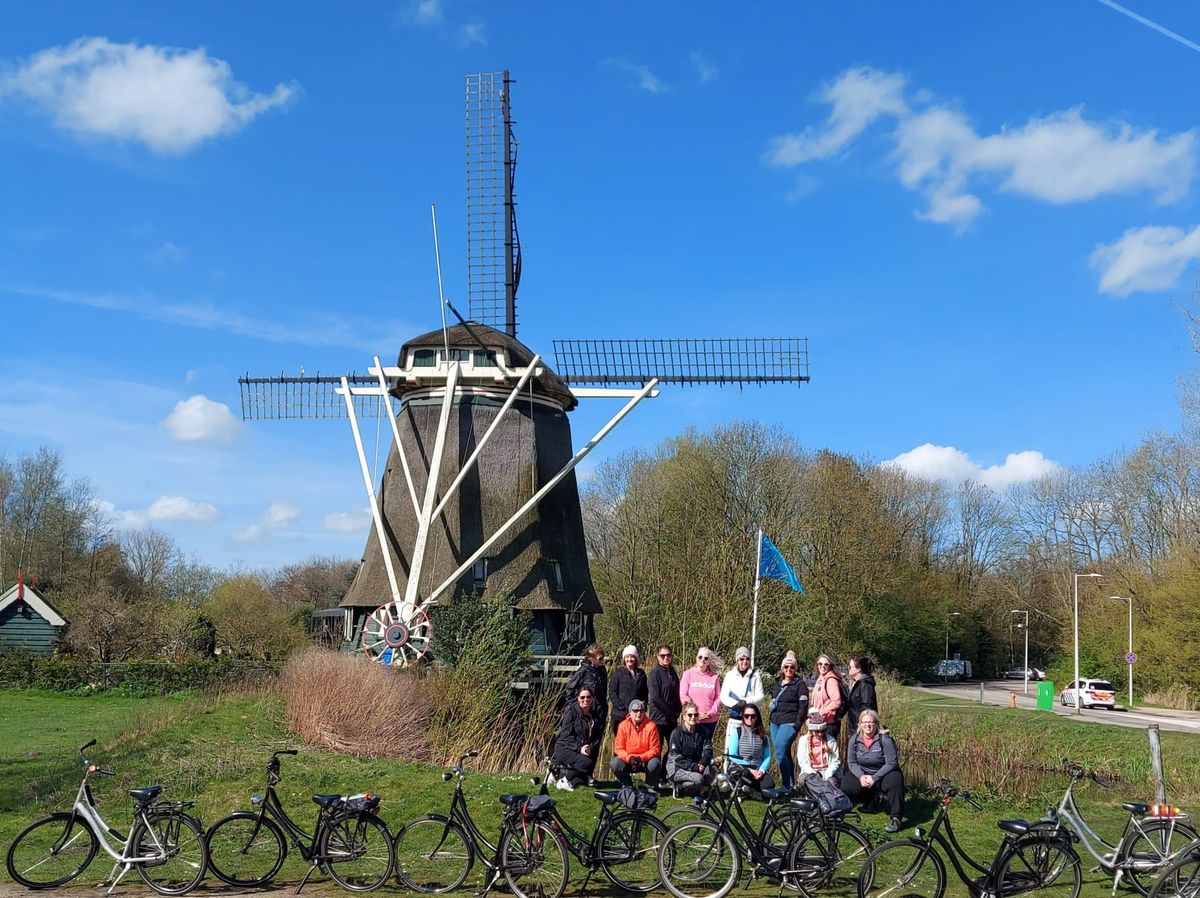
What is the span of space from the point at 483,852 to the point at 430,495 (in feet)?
39.1

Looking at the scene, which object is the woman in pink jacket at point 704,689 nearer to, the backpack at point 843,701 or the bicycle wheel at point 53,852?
the backpack at point 843,701

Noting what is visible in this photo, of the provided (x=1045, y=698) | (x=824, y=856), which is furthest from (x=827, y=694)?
(x=1045, y=698)

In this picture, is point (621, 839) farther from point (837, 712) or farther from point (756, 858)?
point (837, 712)

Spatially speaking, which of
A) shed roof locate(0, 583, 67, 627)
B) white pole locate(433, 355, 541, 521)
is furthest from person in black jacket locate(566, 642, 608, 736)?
shed roof locate(0, 583, 67, 627)

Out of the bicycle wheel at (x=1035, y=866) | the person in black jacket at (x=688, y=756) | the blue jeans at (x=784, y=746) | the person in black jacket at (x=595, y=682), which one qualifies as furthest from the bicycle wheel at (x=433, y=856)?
the blue jeans at (x=784, y=746)

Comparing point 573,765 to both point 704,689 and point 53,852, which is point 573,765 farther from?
point 53,852

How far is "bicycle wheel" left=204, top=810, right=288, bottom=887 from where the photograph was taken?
7.68 m

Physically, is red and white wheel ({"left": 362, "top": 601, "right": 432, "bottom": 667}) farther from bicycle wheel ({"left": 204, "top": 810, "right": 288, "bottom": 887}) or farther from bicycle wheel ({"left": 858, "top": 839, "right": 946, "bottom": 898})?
bicycle wheel ({"left": 858, "top": 839, "right": 946, "bottom": 898})

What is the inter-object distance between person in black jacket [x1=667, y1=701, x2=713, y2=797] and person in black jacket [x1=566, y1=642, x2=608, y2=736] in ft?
3.02

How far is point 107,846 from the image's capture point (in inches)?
297

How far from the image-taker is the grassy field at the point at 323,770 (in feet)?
32.7

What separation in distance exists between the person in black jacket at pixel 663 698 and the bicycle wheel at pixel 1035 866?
434 centimetres

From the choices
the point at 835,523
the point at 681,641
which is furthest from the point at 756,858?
the point at 835,523

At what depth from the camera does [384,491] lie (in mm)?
21406
